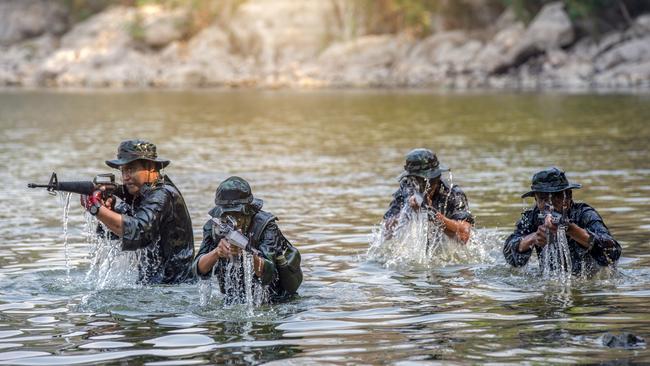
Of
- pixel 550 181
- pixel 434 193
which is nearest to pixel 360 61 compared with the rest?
pixel 434 193

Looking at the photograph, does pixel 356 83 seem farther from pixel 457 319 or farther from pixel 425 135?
pixel 457 319

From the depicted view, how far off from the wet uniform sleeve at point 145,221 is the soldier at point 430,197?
3388mm

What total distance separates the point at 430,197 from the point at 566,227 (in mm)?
3058

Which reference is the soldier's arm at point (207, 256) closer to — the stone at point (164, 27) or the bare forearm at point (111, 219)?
the bare forearm at point (111, 219)

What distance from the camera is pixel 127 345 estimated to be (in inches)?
408

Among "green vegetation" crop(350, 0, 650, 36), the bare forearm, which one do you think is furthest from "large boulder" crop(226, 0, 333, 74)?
the bare forearm

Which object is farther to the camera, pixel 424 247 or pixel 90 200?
pixel 424 247

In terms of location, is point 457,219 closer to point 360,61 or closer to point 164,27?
point 360,61

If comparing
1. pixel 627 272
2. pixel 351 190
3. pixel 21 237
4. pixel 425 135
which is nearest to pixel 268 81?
pixel 425 135

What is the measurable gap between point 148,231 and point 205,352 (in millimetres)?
2278

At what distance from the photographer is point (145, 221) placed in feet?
38.9

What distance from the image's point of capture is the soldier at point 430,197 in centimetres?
1423

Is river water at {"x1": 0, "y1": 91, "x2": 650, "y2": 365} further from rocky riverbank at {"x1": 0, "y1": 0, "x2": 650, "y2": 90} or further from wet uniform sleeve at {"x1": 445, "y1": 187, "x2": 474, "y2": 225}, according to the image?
rocky riverbank at {"x1": 0, "y1": 0, "x2": 650, "y2": 90}

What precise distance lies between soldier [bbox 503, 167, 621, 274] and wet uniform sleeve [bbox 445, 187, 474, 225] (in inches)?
72.4
